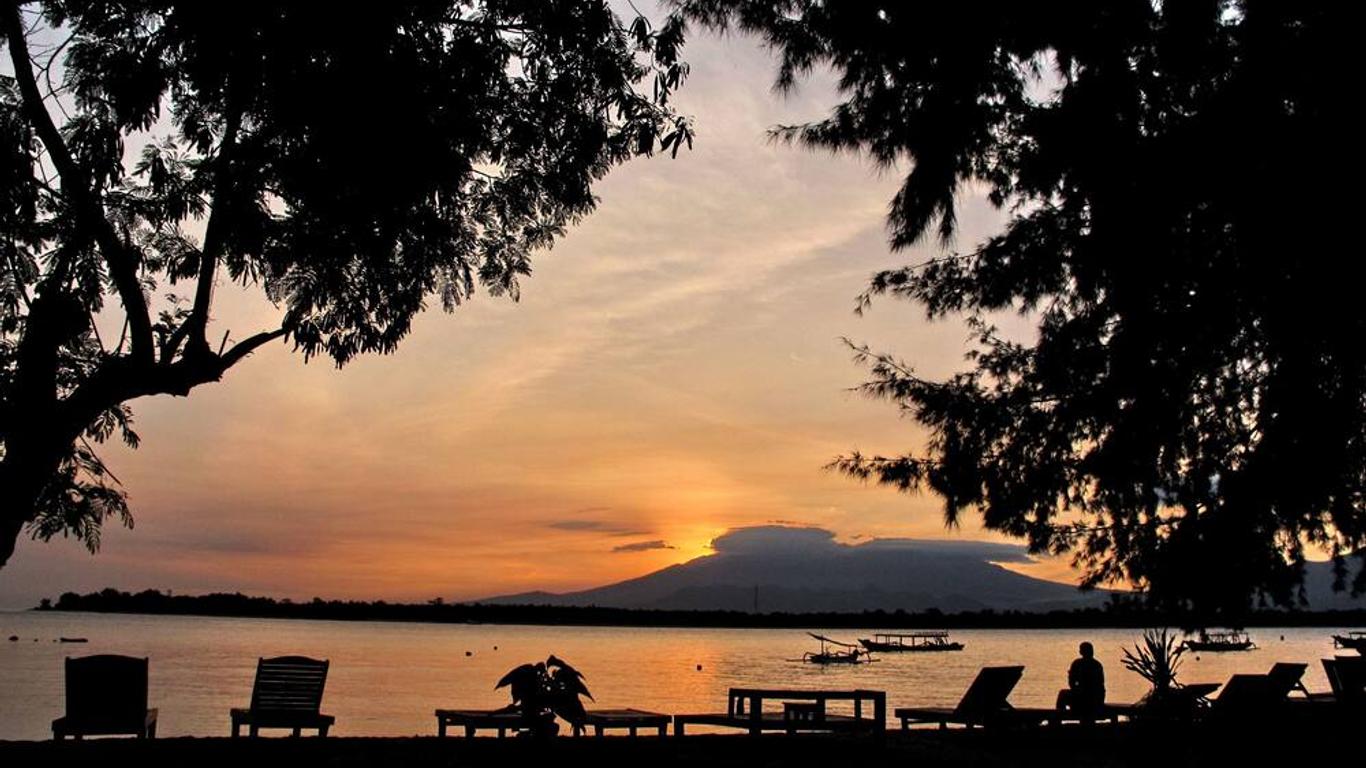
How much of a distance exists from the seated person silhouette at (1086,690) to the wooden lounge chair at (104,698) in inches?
409

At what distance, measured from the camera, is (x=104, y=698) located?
10500 millimetres

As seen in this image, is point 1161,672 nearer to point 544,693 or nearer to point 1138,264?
point 1138,264

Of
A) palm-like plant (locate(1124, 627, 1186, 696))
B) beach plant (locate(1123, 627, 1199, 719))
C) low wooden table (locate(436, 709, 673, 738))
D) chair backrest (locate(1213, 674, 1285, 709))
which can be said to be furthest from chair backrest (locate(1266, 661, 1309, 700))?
low wooden table (locate(436, 709, 673, 738))

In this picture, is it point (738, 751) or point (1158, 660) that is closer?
point (738, 751)

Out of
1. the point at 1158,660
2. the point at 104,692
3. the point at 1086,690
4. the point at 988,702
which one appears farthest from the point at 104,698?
the point at 1086,690

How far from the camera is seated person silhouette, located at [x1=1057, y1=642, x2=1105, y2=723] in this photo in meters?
14.4

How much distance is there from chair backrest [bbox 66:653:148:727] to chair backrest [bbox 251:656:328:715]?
3.51 feet

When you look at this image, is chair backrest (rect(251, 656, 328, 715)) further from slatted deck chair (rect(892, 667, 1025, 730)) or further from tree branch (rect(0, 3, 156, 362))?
slatted deck chair (rect(892, 667, 1025, 730))

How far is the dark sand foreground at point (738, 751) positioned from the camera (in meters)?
8.92

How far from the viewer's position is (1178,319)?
26.6 feet

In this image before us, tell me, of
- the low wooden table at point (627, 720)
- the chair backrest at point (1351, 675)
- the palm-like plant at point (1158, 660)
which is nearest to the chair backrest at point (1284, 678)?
the chair backrest at point (1351, 675)

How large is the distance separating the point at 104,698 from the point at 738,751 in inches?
228

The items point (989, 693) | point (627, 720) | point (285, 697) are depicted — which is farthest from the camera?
point (989, 693)

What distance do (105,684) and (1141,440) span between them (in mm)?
9058
